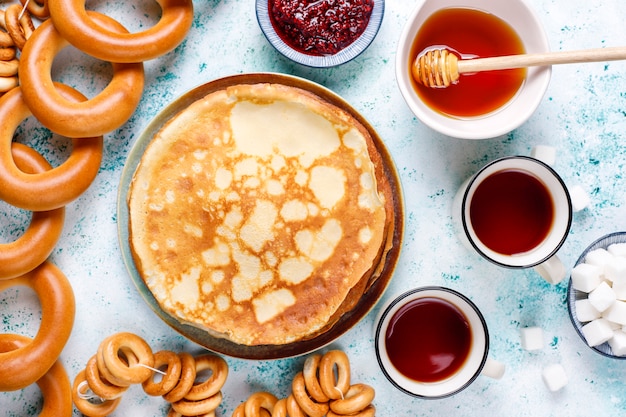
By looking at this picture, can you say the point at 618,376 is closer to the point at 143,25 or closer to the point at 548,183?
the point at 548,183

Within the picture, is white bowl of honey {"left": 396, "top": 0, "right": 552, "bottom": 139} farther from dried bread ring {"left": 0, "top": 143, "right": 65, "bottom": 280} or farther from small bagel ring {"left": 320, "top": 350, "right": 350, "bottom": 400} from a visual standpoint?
dried bread ring {"left": 0, "top": 143, "right": 65, "bottom": 280}

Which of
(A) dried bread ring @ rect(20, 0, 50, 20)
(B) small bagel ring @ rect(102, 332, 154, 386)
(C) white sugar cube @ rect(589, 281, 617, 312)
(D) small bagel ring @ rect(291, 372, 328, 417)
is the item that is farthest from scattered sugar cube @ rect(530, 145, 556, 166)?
(A) dried bread ring @ rect(20, 0, 50, 20)

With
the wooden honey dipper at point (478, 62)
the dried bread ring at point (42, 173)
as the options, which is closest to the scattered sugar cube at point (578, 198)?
the wooden honey dipper at point (478, 62)

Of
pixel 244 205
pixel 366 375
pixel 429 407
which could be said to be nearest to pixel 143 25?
pixel 244 205

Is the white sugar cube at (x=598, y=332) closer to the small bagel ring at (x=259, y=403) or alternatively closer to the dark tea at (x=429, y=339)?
→ the dark tea at (x=429, y=339)

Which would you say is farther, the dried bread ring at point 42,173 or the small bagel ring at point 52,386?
the small bagel ring at point 52,386

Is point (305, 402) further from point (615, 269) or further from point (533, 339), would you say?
point (615, 269)
